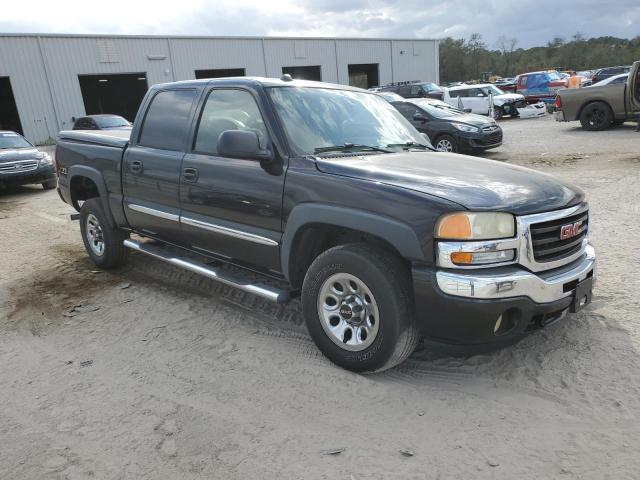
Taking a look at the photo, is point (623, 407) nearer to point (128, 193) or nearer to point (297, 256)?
point (297, 256)

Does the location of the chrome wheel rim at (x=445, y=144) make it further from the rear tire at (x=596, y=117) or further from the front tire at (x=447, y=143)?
the rear tire at (x=596, y=117)

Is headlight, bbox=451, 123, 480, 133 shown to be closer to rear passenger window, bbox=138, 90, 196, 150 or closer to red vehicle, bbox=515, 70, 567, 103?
rear passenger window, bbox=138, 90, 196, 150

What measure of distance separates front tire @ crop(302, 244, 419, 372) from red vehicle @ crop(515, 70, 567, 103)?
84.4ft

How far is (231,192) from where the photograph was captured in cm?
389

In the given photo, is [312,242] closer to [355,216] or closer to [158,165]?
[355,216]

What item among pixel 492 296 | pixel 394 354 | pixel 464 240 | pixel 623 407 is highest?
pixel 464 240

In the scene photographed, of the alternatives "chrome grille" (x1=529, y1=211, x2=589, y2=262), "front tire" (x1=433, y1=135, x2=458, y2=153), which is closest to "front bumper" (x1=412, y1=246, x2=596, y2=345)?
"chrome grille" (x1=529, y1=211, x2=589, y2=262)

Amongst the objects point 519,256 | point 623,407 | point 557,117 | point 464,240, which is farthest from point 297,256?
point 557,117

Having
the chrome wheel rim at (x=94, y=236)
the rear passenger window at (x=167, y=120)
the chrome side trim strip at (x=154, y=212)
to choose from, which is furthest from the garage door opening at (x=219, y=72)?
the chrome side trim strip at (x=154, y=212)

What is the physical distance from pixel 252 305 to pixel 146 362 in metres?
1.15

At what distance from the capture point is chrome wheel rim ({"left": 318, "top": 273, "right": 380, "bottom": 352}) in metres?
3.21

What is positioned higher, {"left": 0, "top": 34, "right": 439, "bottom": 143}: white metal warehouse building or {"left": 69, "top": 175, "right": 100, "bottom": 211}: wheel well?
{"left": 0, "top": 34, "right": 439, "bottom": 143}: white metal warehouse building

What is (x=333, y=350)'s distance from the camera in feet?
11.2

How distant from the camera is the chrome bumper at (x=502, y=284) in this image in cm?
279
